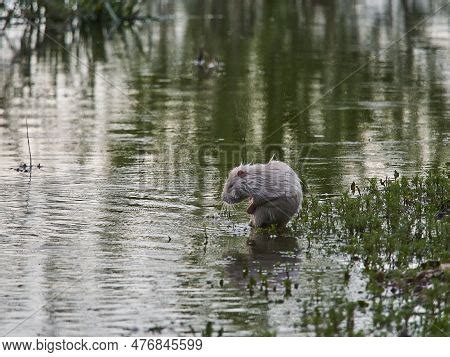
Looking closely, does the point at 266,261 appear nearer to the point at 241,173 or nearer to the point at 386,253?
the point at 386,253

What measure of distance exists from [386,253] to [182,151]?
18.8 feet

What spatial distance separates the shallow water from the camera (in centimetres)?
850

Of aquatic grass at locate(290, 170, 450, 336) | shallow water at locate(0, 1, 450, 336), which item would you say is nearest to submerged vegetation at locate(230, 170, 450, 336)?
aquatic grass at locate(290, 170, 450, 336)

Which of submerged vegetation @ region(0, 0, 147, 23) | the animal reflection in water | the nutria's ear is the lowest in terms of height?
the animal reflection in water

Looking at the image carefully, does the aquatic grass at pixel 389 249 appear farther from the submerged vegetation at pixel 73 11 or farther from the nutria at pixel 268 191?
the submerged vegetation at pixel 73 11

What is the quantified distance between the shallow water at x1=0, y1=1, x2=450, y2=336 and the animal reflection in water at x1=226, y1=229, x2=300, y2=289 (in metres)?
0.03

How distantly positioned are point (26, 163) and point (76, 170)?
2.65 feet

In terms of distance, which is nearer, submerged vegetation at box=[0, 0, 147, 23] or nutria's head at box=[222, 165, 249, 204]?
nutria's head at box=[222, 165, 249, 204]

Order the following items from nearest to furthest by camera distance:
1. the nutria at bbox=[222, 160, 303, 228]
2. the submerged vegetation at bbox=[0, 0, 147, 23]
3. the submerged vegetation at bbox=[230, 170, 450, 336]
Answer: the submerged vegetation at bbox=[230, 170, 450, 336]
the nutria at bbox=[222, 160, 303, 228]
the submerged vegetation at bbox=[0, 0, 147, 23]

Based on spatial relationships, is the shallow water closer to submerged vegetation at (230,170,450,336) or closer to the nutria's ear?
submerged vegetation at (230,170,450,336)

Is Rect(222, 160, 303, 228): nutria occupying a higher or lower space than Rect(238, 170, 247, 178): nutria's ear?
lower

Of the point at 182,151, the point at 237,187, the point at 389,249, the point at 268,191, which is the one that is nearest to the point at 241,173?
the point at 237,187

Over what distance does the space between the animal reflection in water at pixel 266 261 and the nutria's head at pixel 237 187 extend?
1.29 feet
